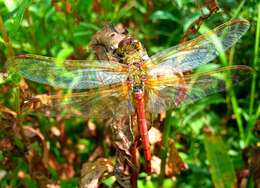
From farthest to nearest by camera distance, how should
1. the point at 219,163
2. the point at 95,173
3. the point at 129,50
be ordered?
the point at 219,163, the point at 95,173, the point at 129,50

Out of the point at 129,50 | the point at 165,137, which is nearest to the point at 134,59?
the point at 129,50

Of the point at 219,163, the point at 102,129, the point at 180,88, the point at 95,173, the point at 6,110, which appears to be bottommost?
the point at 219,163

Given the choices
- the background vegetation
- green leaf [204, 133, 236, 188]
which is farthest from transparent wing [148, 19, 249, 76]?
green leaf [204, 133, 236, 188]

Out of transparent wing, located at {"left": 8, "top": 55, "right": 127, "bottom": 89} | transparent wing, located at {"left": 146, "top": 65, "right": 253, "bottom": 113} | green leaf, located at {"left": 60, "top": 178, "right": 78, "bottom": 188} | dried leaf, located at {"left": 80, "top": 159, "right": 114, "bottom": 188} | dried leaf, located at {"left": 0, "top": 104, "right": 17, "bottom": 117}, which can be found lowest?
green leaf, located at {"left": 60, "top": 178, "right": 78, "bottom": 188}

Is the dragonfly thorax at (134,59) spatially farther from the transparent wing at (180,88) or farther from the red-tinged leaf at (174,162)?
the red-tinged leaf at (174,162)

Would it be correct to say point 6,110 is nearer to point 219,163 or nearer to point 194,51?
point 194,51

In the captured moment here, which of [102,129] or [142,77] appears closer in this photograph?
[142,77]

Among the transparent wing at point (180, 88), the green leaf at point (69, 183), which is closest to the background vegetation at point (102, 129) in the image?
the green leaf at point (69, 183)

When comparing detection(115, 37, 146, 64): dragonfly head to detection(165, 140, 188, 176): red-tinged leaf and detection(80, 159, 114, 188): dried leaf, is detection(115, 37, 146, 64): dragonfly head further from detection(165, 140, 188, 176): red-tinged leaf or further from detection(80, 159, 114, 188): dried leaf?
detection(165, 140, 188, 176): red-tinged leaf
